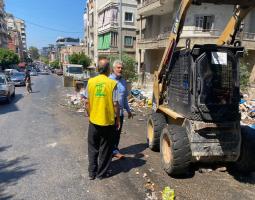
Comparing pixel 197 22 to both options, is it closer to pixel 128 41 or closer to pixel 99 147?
pixel 99 147

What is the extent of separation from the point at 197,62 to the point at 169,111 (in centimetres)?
148

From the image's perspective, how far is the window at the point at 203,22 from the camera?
20.3m

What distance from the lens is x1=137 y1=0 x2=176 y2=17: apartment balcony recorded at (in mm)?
21922

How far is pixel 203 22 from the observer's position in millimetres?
20406

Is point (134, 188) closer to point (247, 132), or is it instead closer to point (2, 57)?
point (247, 132)

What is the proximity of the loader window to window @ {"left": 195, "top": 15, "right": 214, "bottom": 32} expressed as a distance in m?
16.8

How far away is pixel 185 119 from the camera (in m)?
4.98

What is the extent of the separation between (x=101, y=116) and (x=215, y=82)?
203 cm

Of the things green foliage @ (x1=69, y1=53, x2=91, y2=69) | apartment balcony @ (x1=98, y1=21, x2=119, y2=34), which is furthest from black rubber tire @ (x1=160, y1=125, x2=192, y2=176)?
green foliage @ (x1=69, y1=53, x2=91, y2=69)

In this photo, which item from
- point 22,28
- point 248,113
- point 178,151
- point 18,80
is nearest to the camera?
point 178,151

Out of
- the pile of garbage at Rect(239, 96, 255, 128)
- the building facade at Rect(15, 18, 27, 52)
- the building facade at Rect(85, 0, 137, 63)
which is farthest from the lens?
the building facade at Rect(15, 18, 27, 52)

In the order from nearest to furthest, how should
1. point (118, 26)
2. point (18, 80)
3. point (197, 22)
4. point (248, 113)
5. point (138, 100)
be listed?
point (248, 113) → point (138, 100) → point (197, 22) → point (18, 80) → point (118, 26)

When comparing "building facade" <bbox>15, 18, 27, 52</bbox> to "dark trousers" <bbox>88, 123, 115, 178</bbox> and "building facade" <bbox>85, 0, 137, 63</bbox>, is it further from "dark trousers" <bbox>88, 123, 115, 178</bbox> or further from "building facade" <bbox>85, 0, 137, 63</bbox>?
"dark trousers" <bbox>88, 123, 115, 178</bbox>

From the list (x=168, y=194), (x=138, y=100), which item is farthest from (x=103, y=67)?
(x=138, y=100)
